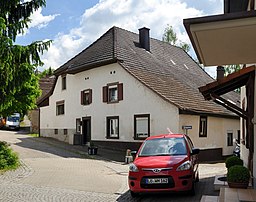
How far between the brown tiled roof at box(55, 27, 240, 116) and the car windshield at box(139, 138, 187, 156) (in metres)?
9.60

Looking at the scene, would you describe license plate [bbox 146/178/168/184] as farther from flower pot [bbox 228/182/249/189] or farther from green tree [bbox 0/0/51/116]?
green tree [bbox 0/0/51/116]

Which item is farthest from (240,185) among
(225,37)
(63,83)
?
(63,83)

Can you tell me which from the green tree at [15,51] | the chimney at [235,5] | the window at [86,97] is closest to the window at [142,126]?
the window at [86,97]

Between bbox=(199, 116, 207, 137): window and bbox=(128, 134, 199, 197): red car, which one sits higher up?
bbox=(199, 116, 207, 137): window

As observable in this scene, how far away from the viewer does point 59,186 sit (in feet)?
38.0

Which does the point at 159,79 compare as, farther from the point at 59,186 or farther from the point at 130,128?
the point at 59,186

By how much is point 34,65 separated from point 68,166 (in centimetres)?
505

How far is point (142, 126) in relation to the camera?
23203 millimetres

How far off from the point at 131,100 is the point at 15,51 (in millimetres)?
10999

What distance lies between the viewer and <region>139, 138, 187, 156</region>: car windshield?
1060 cm

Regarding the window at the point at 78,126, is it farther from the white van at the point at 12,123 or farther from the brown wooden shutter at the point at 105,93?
the white van at the point at 12,123

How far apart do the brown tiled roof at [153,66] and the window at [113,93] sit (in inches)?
60.5

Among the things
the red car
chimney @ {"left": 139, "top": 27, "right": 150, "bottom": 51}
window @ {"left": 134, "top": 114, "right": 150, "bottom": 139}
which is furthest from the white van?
the red car

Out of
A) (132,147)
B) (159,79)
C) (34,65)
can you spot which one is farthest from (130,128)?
(34,65)
